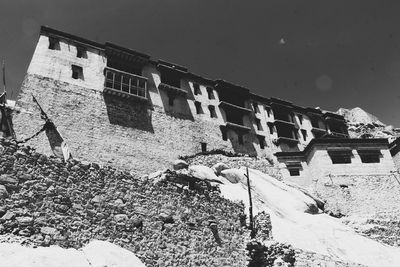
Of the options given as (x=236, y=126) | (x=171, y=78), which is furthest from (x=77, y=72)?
(x=236, y=126)

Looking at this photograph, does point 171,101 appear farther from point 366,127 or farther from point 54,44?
point 366,127

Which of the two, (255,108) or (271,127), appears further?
(255,108)

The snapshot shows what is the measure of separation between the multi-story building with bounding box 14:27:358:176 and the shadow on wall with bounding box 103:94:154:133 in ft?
0.31

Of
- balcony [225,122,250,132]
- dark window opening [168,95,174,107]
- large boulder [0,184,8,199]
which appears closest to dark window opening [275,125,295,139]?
balcony [225,122,250,132]

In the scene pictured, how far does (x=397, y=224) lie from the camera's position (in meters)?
25.3

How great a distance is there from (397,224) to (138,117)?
24177 millimetres

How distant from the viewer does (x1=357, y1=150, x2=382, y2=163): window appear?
3578cm

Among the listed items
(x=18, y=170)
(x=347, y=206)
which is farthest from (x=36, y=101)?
(x=347, y=206)

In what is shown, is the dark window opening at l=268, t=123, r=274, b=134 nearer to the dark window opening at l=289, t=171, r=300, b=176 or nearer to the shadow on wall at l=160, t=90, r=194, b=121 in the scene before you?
the dark window opening at l=289, t=171, r=300, b=176

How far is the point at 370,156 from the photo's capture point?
36.1 m

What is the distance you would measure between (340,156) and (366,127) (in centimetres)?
2386

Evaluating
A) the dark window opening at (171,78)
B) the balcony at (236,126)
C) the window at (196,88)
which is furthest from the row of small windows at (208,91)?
the balcony at (236,126)

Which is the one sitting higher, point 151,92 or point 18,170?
point 151,92

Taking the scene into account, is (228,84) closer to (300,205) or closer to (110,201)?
(300,205)
